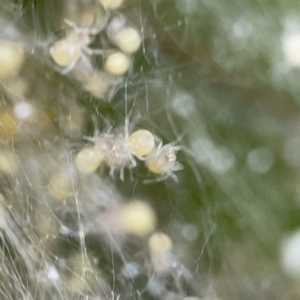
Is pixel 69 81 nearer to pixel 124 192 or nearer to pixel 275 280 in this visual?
pixel 124 192

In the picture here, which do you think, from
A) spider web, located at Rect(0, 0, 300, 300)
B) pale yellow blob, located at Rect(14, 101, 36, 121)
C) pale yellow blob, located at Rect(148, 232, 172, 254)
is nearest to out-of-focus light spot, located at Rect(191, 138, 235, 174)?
spider web, located at Rect(0, 0, 300, 300)

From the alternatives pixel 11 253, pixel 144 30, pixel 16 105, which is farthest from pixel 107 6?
pixel 11 253

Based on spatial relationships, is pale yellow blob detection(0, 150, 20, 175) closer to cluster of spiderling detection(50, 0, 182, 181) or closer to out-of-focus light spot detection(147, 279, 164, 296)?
cluster of spiderling detection(50, 0, 182, 181)

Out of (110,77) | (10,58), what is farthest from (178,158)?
(10,58)

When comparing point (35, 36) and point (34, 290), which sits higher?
point (35, 36)

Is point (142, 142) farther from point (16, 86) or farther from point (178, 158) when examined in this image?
point (16, 86)

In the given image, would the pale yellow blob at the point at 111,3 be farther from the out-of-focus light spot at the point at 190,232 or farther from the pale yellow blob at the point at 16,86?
the out-of-focus light spot at the point at 190,232

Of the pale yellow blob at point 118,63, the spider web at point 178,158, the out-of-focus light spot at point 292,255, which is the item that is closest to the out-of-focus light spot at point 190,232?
the spider web at point 178,158
